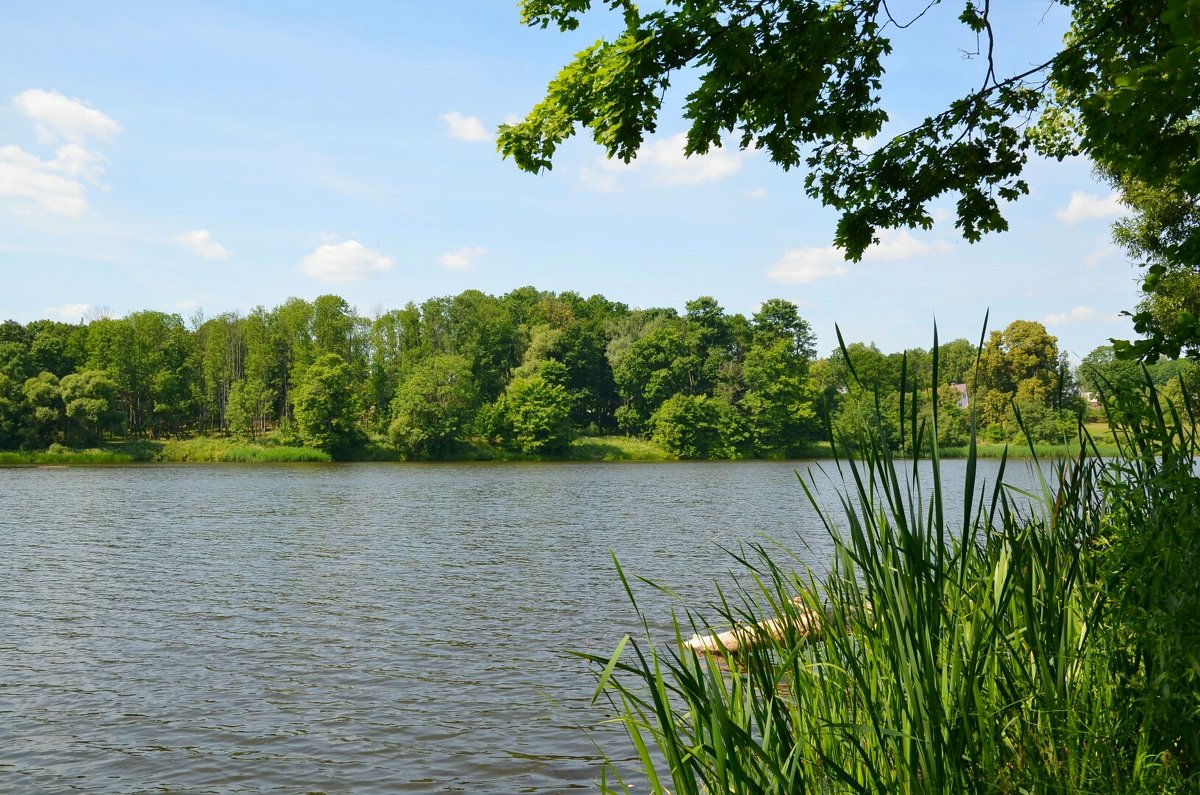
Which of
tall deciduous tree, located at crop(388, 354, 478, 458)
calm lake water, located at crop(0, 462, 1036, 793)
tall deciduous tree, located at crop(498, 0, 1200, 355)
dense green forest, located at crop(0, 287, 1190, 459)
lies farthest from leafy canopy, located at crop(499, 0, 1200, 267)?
tall deciduous tree, located at crop(388, 354, 478, 458)

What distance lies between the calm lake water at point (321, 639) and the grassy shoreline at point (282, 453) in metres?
35.8

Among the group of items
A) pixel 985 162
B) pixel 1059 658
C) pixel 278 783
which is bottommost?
pixel 278 783

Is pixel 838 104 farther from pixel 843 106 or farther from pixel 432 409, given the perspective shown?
pixel 432 409

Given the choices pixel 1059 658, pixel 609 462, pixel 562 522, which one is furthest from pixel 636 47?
pixel 609 462

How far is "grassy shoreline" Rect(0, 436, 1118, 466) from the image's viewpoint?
63.5 m

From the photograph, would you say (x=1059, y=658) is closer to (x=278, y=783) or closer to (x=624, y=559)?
(x=278, y=783)

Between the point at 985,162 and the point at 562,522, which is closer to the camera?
the point at 985,162

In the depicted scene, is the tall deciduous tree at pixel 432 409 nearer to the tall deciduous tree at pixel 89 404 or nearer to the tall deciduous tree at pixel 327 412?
the tall deciduous tree at pixel 327 412

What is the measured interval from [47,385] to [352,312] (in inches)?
1127

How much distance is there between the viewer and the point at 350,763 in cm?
841

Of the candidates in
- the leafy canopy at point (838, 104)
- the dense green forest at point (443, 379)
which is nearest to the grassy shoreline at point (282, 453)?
the dense green forest at point (443, 379)

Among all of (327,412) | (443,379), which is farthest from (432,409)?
(327,412)

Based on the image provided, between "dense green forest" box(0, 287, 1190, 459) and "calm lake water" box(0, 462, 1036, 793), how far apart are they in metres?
41.0

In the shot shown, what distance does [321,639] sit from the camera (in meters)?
13.0
